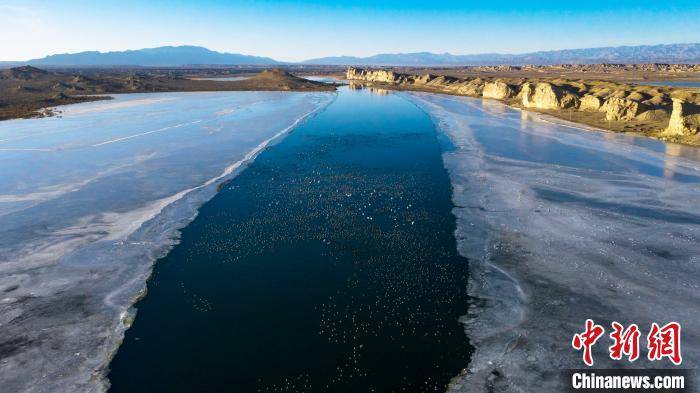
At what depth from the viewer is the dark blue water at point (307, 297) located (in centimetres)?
928

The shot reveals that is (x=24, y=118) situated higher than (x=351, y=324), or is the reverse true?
(x=24, y=118)

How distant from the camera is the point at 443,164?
88.9 ft

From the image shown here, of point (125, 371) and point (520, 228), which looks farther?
point (520, 228)

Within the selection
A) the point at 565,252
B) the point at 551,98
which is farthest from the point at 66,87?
the point at 565,252

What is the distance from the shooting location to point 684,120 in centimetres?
3297

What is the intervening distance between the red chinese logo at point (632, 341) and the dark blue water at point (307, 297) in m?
2.79

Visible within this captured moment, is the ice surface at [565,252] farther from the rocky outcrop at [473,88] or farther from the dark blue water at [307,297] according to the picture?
the rocky outcrop at [473,88]

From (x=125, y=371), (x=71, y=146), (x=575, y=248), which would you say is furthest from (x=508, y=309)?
(x=71, y=146)

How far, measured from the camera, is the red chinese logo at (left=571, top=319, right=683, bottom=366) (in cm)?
959

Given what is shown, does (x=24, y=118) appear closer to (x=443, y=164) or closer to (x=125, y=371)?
(x=443, y=164)

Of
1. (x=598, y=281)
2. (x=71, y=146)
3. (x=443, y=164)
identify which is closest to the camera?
(x=598, y=281)

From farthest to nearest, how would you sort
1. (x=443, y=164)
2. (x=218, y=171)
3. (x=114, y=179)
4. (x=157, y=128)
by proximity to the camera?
(x=157, y=128), (x=443, y=164), (x=218, y=171), (x=114, y=179)

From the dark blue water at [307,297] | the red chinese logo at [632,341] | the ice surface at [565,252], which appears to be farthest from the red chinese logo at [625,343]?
the dark blue water at [307,297]

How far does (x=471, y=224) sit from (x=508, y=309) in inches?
239
